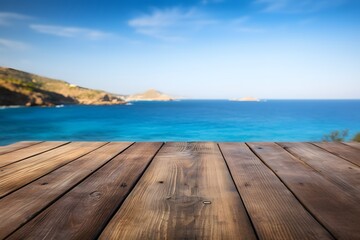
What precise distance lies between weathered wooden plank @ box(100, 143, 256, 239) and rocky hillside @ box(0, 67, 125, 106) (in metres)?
84.0

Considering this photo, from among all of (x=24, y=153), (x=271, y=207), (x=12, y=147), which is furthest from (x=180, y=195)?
(x=12, y=147)

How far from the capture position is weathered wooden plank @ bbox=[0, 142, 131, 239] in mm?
822

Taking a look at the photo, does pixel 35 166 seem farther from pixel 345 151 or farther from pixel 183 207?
pixel 345 151

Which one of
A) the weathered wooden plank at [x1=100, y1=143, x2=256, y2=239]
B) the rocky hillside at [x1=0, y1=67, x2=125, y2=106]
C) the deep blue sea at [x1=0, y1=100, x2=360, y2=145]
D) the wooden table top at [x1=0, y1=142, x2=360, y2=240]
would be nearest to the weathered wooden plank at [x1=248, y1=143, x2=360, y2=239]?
the wooden table top at [x1=0, y1=142, x2=360, y2=240]

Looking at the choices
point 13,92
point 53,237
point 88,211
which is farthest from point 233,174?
point 13,92

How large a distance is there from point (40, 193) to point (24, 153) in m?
1.03

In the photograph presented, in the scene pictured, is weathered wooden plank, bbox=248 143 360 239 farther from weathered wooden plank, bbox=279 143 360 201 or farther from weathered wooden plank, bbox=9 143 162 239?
weathered wooden plank, bbox=9 143 162 239

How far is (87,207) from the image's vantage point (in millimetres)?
904

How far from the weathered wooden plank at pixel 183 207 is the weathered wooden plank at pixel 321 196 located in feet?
0.87

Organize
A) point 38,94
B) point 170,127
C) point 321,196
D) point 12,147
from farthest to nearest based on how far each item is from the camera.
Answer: point 38,94 < point 170,127 < point 12,147 < point 321,196

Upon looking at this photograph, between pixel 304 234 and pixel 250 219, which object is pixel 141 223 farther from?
pixel 304 234

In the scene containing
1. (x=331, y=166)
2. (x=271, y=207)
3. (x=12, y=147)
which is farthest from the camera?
(x=12, y=147)

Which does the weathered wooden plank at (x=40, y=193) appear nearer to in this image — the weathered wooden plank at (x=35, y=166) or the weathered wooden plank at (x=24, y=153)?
the weathered wooden plank at (x=35, y=166)

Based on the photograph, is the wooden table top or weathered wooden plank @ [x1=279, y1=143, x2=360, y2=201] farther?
weathered wooden plank @ [x1=279, y1=143, x2=360, y2=201]
